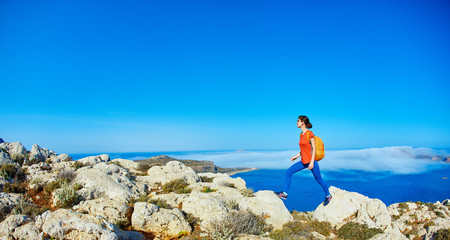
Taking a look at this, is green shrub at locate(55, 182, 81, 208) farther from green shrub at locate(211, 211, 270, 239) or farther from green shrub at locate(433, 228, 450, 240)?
green shrub at locate(433, 228, 450, 240)

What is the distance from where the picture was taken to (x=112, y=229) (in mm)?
5395

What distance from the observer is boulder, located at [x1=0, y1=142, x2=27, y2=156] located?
14406 millimetres

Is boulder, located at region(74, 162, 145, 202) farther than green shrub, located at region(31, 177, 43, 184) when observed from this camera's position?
No

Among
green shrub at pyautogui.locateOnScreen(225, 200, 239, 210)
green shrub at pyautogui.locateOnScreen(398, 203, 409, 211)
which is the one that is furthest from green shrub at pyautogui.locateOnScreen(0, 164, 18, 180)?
green shrub at pyautogui.locateOnScreen(398, 203, 409, 211)

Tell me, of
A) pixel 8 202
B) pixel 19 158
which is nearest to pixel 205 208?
pixel 8 202

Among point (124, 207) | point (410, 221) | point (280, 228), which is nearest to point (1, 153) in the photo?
point (124, 207)

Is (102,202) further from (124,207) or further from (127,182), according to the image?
(127,182)

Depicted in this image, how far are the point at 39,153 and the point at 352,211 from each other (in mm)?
18153

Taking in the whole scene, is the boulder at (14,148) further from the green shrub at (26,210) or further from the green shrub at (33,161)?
the green shrub at (26,210)

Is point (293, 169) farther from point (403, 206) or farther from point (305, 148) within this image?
point (403, 206)

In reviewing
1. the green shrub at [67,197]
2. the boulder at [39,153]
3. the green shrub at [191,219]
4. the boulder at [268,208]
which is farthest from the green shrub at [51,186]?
the boulder at [268,208]

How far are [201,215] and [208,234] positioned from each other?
1.25m

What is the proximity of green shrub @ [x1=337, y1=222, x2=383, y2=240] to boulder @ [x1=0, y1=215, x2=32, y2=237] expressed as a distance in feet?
32.6

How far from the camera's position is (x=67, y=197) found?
8844 millimetres
